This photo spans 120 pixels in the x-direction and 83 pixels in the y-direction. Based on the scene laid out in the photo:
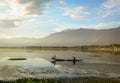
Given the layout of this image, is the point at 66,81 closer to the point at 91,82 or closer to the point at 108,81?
the point at 91,82

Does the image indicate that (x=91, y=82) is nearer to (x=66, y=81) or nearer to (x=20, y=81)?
(x=66, y=81)

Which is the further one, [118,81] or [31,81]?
[118,81]

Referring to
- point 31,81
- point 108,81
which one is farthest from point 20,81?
point 108,81

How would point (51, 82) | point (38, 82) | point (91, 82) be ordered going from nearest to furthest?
point (38, 82), point (51, 82), point (91, 82)

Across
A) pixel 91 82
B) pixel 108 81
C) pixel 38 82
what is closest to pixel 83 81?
pixel 91 82

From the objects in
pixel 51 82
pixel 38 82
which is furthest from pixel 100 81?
pixel 38 82

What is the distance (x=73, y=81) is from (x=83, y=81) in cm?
146

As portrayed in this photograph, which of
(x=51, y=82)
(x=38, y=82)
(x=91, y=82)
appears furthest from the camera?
(x=91, y=82)

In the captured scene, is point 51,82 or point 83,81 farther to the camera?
point 83,81

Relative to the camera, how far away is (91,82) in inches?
1371

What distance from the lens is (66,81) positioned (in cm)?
3525

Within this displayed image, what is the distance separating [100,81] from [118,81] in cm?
271

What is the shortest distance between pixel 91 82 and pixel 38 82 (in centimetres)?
1104

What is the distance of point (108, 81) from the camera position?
36.2 meters
